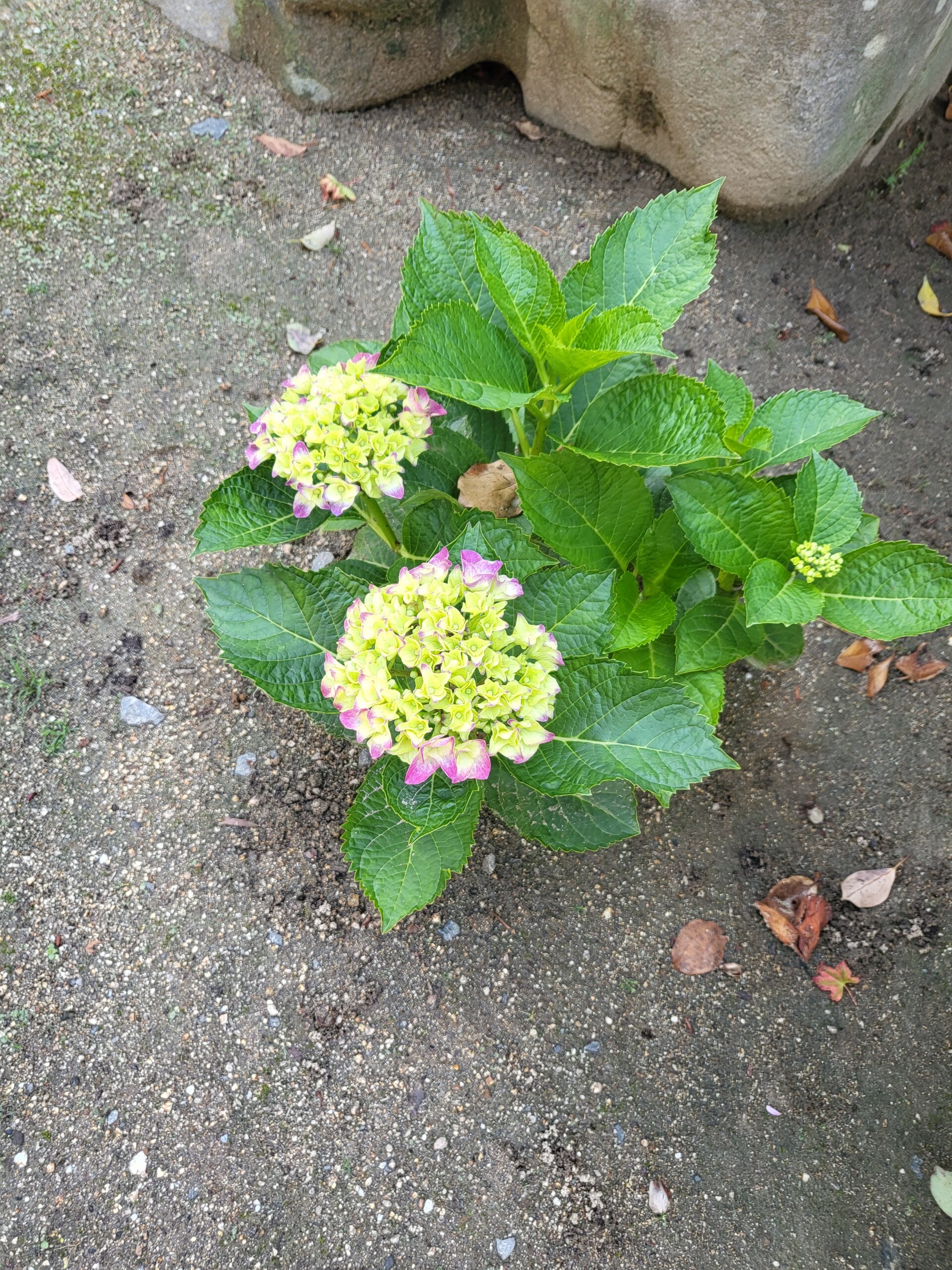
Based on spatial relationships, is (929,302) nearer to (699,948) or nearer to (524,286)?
(524,286)

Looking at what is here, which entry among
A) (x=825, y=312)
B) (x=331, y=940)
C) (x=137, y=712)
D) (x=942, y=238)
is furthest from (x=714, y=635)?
(x=942, y=238)

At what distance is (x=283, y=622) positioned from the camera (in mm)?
1279

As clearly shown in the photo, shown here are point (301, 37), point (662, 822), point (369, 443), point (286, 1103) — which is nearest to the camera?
point (369, 443)

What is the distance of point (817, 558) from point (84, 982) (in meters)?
1.57

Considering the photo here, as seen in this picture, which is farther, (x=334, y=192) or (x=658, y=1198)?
(x=334, y=192)

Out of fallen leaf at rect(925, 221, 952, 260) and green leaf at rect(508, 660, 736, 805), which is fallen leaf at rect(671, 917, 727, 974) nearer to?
green leaf at rect(508, 660, 736, 805)

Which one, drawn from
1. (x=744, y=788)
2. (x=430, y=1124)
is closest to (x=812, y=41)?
(x=744, y=788)

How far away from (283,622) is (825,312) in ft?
6.29

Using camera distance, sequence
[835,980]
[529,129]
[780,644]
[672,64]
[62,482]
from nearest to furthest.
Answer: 1. [780,644]
2. [835,980]
3. [62,482]
4. [672,64]
5. [529,129]

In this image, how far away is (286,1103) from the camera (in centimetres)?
154

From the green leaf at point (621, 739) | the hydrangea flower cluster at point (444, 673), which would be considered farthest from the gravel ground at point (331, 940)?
the hydrangea flower cluster at point (444, 673)

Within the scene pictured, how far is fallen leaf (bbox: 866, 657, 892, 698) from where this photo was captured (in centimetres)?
186

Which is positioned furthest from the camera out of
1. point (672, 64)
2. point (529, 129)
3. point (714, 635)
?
point (529, 129)

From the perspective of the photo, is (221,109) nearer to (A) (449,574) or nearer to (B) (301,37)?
(B) (301,37)
